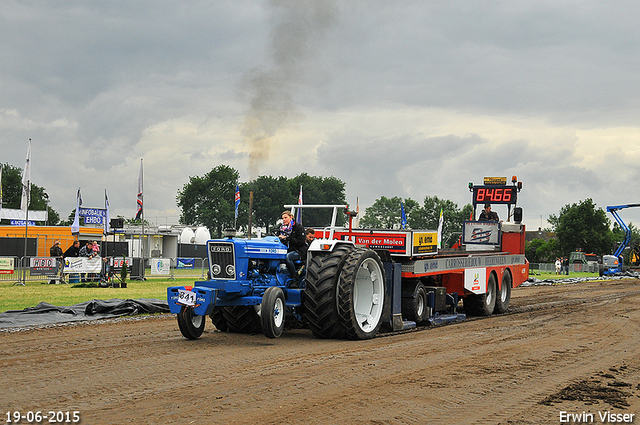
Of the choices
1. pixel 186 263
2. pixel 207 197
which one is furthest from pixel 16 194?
pixel 186 263

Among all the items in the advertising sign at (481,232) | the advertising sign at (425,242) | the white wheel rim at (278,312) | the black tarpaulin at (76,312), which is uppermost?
the advertising sign at (481,232)

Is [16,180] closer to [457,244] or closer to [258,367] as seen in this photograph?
[457,244]

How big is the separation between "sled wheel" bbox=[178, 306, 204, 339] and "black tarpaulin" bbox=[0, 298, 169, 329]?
372cm

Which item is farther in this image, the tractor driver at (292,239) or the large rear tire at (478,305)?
the large rear tire at (478,305)

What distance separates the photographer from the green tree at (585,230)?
3022 inches

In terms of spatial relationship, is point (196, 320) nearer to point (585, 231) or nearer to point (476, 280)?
point (476, 280)

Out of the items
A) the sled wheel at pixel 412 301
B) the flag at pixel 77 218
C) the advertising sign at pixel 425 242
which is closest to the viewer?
the advertising sign at pixel 425 242

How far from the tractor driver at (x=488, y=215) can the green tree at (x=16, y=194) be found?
8766cm

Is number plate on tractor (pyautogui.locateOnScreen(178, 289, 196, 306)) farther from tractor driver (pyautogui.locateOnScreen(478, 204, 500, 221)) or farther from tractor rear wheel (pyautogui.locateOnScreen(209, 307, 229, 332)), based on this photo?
tractor driver (pyautogui.locateOnScreen(478, 204, 500, 221))

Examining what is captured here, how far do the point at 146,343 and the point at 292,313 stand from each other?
228 cm

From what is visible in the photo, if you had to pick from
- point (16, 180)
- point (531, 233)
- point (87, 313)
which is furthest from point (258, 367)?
point (531, 233)

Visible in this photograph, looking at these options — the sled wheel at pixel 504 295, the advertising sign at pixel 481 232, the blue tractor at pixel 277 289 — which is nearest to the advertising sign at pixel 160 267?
the advertising sign at pixel 481 232

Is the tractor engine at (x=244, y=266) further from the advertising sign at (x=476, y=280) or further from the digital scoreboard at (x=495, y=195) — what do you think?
the digital scoreboard at (x=495, y=195)

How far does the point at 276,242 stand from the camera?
1017 centimetres
